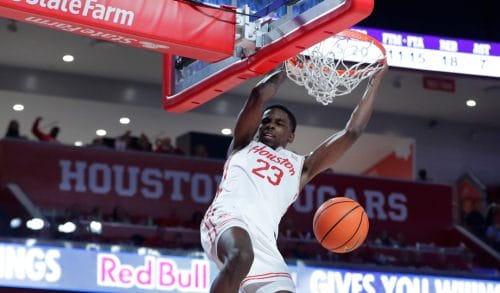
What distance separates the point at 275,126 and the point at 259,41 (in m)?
0.78

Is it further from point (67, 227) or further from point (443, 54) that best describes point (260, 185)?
point (67, 227)

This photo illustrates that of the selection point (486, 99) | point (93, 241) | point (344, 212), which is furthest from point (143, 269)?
point (486, 99)

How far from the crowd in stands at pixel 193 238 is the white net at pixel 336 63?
7715 millimetres

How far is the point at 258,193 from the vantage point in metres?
7.14

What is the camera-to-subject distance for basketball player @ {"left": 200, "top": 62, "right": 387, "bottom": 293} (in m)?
6.72

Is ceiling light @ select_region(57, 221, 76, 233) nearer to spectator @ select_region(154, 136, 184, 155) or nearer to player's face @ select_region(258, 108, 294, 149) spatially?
spectator @ select_region(154, 136, 184, 155)

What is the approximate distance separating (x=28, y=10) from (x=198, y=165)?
1239cm

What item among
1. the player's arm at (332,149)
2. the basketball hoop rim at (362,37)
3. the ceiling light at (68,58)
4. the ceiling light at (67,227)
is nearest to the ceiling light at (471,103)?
the ceiling light at (68,58)

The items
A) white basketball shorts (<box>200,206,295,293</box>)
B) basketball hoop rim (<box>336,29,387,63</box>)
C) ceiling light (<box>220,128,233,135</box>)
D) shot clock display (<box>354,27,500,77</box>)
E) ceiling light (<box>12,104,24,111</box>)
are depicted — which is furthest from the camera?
ceiling light (<box>220,128,233,135</box>)

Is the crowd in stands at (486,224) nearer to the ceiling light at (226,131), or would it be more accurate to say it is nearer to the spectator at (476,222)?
the spectator at (476,222)

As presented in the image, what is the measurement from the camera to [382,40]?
1385 cm

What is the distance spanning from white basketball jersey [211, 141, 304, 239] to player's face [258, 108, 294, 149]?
0.05 metres

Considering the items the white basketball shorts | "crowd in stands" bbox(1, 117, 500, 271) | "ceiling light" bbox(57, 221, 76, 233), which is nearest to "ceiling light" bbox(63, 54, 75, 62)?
"crowd in stands" bbox(1, 117, 500, 271)

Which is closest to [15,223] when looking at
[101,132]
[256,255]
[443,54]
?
[443,54]
